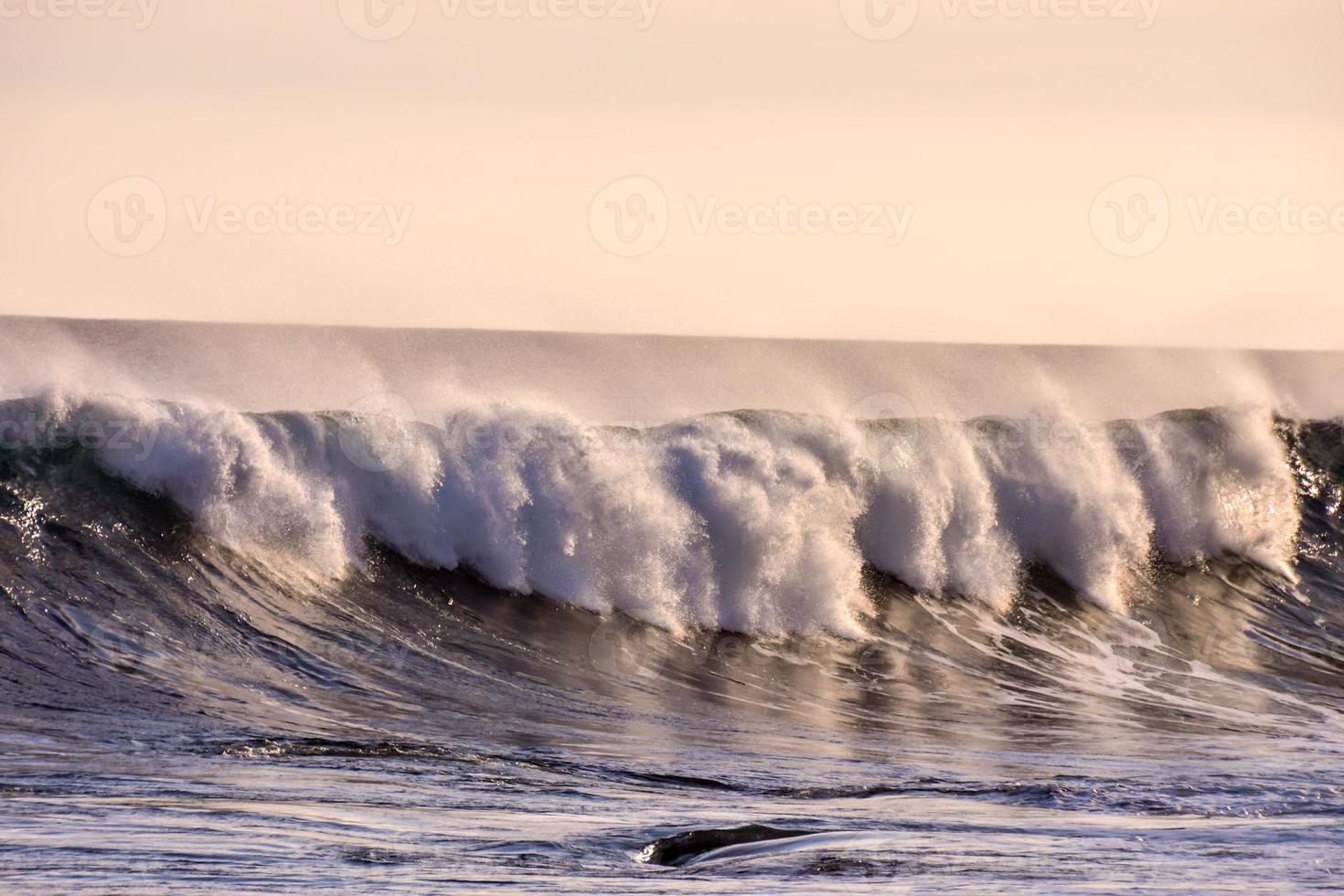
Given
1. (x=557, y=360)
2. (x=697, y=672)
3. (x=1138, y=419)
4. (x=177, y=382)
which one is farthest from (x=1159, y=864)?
(x=557, y=360)

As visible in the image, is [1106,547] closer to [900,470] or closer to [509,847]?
[900,470]

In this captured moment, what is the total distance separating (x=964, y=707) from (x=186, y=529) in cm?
660

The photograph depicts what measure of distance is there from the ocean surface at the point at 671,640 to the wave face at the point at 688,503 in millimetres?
41

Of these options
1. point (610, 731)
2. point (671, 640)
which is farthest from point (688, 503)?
point (610, 731)

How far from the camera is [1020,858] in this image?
6.70 meters

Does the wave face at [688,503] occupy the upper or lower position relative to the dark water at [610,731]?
upper

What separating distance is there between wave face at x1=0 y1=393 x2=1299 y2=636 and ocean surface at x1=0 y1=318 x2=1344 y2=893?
41 mm

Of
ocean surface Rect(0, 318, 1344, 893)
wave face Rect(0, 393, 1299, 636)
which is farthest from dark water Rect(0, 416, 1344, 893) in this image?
wave face Rect(0, 393, 1299, 636)

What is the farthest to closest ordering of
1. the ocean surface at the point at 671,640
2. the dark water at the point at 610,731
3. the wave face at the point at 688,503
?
the wave face at the point at 688,503, the ocean surface at the point at 671,640, the dark water at the point at 610,731

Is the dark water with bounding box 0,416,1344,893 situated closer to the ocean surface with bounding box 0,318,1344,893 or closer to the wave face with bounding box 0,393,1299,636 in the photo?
Result: the ocean surface with bounding box 0,318,1344,893

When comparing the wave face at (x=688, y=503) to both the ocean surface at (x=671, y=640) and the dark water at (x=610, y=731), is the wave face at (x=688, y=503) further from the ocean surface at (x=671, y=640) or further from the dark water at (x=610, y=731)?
the dark water at (x=610, y=731)

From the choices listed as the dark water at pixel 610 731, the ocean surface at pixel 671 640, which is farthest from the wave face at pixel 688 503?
the dark water at pixel 610 731

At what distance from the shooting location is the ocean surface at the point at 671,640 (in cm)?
672

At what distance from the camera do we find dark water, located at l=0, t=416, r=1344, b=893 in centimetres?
648
